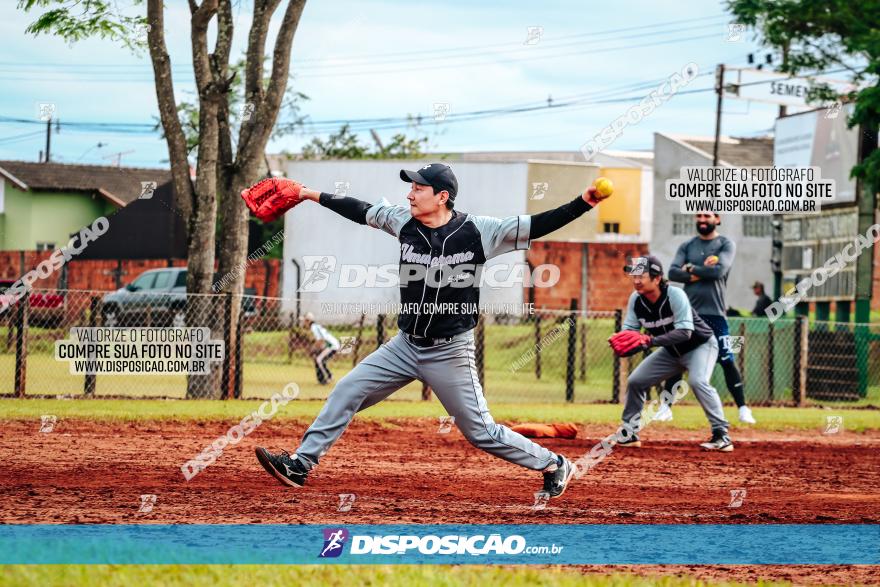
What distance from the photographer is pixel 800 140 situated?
32719mm

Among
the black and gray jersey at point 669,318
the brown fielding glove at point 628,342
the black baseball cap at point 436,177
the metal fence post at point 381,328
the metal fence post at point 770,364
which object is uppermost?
the black baseball cap at point 436,177

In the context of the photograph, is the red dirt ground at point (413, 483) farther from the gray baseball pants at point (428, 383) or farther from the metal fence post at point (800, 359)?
the metal fence post at point (800, 359)

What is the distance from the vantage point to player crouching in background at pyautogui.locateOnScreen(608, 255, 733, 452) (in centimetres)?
1126

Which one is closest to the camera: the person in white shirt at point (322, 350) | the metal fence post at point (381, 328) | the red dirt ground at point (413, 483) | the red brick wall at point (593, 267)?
the red dirt ground at point (413, 483)

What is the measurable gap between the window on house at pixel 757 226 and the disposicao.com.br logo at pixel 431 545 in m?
41.5

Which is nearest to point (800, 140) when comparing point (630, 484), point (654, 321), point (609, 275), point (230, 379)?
point (609, 275)

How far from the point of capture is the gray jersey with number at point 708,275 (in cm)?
1295

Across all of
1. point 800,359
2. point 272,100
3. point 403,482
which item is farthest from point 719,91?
point 403,482

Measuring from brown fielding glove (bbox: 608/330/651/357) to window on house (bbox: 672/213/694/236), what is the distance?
120 feet

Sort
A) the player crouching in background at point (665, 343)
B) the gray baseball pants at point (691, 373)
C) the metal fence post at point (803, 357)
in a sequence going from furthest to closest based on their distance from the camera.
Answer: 1. the metal fence post at point (803, 357)
2. the gray baseball pants at point (691, 373)
3. the player crouching in background at point (665, 343)

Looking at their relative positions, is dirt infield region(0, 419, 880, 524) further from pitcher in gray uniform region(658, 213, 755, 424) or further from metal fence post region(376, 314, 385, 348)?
metal fence post region(376, 314, 385, 348)

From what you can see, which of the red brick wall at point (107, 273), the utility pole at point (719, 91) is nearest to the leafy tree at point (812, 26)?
the utility pole at point (719, 91)

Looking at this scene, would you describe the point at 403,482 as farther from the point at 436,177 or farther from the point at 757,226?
the point at 757,226

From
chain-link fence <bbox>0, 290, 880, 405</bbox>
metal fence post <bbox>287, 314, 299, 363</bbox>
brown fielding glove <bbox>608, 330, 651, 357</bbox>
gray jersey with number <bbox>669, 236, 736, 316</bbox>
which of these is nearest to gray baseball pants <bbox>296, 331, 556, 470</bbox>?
brown fielding glove <bbox>608, 330, 651, 357</bbox>
